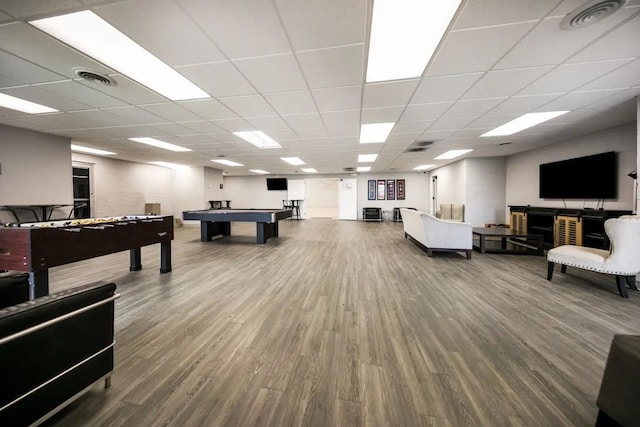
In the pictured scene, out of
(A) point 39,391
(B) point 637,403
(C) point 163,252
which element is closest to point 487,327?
(B) point 637,403

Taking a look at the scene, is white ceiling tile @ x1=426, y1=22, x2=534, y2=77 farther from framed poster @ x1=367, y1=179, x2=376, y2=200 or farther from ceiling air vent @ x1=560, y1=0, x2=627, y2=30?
framed poster @ x1=367, y1=179, x2=376, y2=200

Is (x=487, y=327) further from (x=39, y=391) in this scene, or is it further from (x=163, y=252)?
(x=163, y=252)

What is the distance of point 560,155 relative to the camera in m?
5.70

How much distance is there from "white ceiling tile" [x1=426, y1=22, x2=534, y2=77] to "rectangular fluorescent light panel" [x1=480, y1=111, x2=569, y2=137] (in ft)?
7.96

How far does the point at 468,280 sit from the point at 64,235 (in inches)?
194

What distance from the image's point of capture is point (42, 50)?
2.12 meters

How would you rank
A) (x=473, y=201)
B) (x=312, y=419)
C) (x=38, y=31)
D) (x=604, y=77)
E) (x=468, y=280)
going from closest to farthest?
(x=312, y=419) < (x=38, y=31) < (x=604, y=77) < (x=468, y=280) < (x=473, y=201)

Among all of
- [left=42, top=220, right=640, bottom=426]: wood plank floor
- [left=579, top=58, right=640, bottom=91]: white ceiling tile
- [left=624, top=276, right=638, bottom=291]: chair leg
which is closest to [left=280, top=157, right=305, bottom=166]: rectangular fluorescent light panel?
[left=42, top=220, right=640, bottom=426]: wood plank floor

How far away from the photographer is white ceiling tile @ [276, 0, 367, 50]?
1.65m

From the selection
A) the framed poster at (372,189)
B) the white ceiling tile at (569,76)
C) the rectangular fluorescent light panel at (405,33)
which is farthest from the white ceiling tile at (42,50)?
the framed poster at (372,189)

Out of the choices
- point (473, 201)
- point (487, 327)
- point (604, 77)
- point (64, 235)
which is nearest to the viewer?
point (487, 327)

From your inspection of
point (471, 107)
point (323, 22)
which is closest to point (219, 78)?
point (323, 22)

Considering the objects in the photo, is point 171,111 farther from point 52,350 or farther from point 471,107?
point 471,107

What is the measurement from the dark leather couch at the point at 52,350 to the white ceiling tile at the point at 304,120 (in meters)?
3.31
